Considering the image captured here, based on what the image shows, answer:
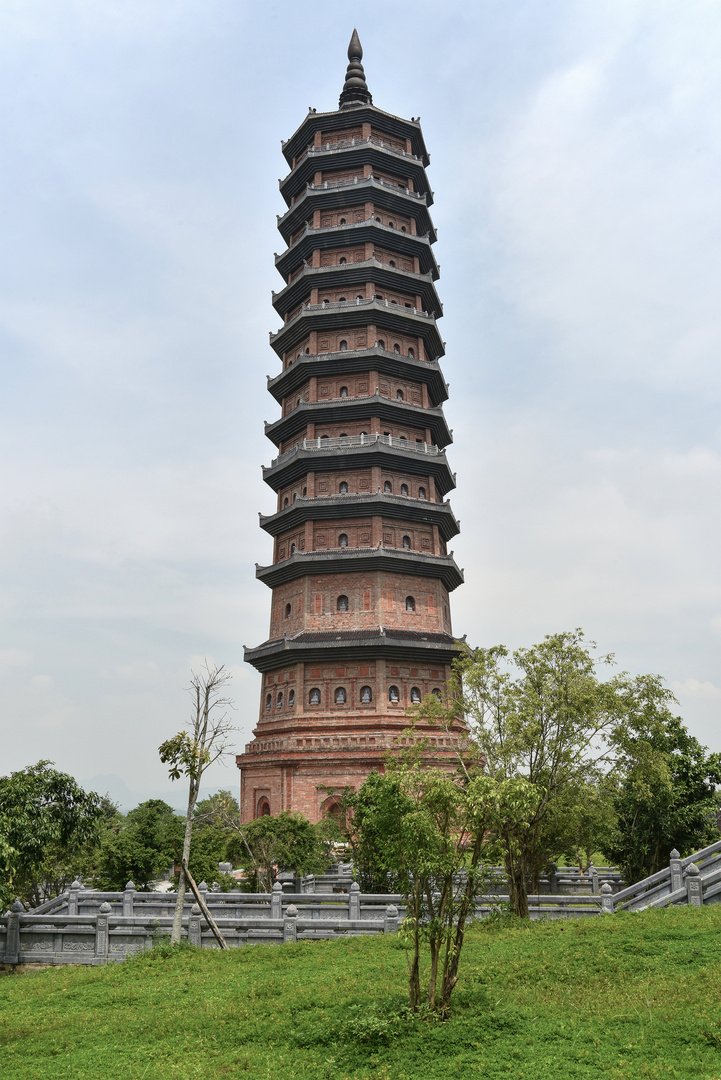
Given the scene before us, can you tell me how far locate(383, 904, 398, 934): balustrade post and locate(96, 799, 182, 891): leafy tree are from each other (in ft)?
28.0

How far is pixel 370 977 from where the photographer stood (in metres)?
13.4

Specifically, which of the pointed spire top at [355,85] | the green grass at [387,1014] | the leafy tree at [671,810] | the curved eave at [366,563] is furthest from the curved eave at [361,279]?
the green grass at [387,1014]

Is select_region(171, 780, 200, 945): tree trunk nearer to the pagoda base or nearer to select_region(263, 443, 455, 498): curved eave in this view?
the pagoda base

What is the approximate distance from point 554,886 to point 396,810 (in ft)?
57.1

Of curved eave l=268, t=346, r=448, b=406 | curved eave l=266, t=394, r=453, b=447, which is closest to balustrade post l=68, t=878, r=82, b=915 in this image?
curved eave l=266, t=394, r=453, b=447

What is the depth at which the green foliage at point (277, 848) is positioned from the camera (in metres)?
24.0

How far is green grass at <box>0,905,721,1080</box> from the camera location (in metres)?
9.24

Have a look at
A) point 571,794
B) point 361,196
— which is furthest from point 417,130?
point 571,794

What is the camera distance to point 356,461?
38.1 metres

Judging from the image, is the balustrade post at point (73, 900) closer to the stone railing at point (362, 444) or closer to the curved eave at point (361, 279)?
the stone railing at point (362, 444)

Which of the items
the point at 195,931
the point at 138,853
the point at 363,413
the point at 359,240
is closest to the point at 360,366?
the point at 363,413

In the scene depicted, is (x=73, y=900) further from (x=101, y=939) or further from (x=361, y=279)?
(x=361, y=279)

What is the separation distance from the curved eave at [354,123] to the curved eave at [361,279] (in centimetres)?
875

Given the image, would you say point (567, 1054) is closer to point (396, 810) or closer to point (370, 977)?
point (396, 810)
